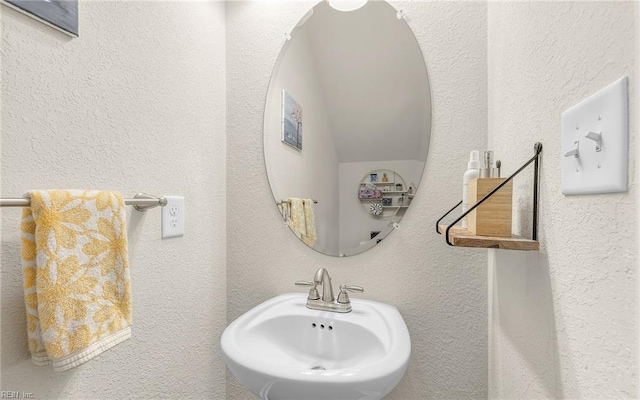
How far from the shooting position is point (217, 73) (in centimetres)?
116

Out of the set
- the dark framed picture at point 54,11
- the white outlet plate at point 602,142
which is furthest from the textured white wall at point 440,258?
the dark framed picture at point 54,11

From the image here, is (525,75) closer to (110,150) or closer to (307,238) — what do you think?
(307,238)

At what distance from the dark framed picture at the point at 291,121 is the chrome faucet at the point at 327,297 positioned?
0.48 m

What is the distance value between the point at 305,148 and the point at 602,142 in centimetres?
87

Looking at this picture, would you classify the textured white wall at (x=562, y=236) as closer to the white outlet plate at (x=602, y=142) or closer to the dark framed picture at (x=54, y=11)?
the white outlet plate at (x=602, y=142)

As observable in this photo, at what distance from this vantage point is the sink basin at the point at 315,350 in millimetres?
623

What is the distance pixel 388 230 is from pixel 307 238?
296 mm

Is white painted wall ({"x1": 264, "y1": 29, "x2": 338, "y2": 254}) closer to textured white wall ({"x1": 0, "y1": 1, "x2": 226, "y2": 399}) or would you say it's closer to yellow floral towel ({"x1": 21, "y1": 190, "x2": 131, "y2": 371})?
textured white wall ({"x1": 0, "y1": 1, "x2": 226, "y2": 399})

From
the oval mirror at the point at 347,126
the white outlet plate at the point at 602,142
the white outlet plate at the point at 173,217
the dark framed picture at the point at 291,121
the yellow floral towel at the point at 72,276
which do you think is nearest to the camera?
the white outlet plate at the point at 602,142

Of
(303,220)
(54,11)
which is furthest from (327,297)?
(54,11)

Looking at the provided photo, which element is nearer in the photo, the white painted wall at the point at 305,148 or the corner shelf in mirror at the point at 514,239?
the corner shelf in mirror at the point at 514,239

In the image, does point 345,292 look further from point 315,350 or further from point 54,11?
point 54,11

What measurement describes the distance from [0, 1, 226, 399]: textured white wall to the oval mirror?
0.28 meters

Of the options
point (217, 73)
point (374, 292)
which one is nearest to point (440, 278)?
point (374, 292)
